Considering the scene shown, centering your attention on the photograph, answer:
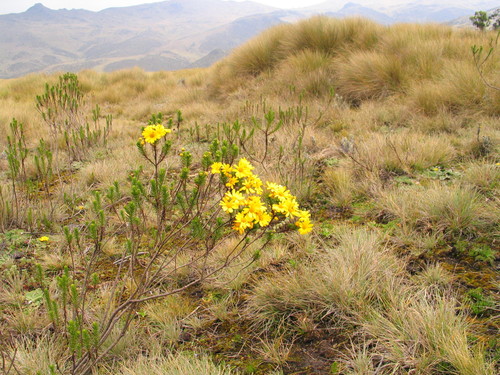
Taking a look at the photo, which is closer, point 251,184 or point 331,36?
point 251,184

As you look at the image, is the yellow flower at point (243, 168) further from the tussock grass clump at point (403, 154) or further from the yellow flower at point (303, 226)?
the tussock grass clump at point (403, 154)

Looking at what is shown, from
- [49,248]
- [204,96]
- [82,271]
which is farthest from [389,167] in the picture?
[204,96]

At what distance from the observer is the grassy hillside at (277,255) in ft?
4.24

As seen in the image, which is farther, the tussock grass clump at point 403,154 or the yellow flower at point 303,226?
the tussock grass clump at point 403,154

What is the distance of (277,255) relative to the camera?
1.96m

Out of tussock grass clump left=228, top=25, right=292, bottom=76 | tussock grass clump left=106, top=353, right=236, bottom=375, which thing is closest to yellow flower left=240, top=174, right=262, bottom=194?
tussock grass clump left=106, top=353, right=236, bottom=375

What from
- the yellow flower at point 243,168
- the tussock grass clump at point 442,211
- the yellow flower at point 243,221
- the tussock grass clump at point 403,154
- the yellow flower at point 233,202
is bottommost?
the tussock grass clump at point 442,211

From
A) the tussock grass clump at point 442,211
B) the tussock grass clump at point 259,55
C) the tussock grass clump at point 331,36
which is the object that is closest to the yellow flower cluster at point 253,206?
the tussock grass clump at point 442,211

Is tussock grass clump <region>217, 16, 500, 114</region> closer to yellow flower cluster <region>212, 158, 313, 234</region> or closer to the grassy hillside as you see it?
the grassy hillside

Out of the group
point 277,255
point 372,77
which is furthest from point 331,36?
point 277,255

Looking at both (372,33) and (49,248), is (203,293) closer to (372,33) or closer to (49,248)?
(49,248)

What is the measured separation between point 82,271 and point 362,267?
1716mm

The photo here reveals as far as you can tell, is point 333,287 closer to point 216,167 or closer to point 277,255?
point 277,255

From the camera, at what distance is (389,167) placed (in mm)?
2945
